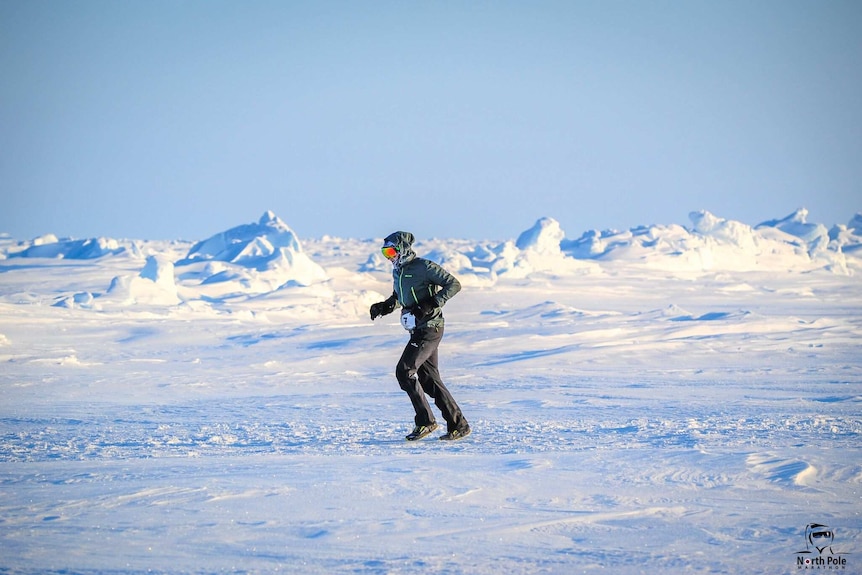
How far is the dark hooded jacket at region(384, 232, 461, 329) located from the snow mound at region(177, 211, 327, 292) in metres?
18.1

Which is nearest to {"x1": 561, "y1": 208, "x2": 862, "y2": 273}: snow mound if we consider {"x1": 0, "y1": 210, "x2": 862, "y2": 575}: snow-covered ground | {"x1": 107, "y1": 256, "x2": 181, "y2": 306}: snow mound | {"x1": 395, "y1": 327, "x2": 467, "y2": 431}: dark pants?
{"x1": 0, "y1": 210, "x2": 862, "y2": 575}: snow-covered ground

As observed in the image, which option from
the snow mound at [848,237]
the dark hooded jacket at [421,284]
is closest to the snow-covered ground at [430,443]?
the dark hooded jacket at [421,284]

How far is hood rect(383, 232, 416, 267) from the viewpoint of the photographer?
211 inches

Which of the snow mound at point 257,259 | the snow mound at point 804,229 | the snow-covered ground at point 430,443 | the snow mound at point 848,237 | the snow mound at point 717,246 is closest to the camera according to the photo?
the snow-covered ground at point 430,443

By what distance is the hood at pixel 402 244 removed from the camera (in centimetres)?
535

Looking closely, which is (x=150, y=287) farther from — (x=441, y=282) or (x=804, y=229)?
(x=804, y=229)

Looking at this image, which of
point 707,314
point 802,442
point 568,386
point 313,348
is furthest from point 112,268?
point 802,442

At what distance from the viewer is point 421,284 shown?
17.5 feet

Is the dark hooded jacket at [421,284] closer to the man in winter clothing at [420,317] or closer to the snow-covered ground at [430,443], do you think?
the man in winter clothing at [420,317]

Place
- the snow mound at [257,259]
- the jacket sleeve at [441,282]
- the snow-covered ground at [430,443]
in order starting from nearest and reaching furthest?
the snow-covered ground at [430,443]
the jacket sleeve at [441,282]
the snow mound at [257,259]

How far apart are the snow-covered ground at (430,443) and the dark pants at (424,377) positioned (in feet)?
0.71

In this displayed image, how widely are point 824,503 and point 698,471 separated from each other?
0.66 meters

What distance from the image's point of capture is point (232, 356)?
13367 mm

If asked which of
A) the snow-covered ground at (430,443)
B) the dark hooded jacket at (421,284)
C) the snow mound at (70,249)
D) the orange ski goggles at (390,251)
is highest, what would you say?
the snow mound at (70,249)
